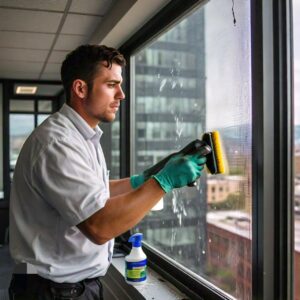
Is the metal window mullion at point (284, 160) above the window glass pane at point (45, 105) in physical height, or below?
below

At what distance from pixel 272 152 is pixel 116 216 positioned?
1.84 ft

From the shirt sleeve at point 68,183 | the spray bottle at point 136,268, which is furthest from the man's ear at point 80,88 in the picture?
the spray bottle at point 136,268

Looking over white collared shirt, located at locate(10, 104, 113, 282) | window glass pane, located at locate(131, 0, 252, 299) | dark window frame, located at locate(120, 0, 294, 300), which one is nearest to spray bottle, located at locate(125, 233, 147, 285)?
window glass pane, located at locate(131, 0, 252, 299)

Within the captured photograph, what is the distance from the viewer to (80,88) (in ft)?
4.66

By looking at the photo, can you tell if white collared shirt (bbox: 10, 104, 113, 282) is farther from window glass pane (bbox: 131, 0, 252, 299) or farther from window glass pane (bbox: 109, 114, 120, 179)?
window glass pane (bbox: 109, 114, 120, 179)

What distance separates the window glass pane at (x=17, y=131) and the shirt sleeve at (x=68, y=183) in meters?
4.29

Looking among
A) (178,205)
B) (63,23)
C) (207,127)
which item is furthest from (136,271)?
(63,23)

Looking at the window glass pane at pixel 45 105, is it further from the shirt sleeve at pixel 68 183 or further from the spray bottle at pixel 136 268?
the shirt sleeve at pixel 68 183

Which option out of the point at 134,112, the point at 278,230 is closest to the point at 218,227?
the point at 278,230

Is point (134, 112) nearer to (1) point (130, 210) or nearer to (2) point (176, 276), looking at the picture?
(2) point (176, 276)

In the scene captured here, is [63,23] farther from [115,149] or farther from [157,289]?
[157,289]

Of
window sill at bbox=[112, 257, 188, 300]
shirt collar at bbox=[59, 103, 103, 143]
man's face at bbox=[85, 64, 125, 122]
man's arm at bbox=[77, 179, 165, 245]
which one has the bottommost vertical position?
window sill at bbox=[112, 257, 188, 300]

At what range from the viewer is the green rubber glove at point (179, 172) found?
1.21 meters

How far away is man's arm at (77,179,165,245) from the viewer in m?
1.16
